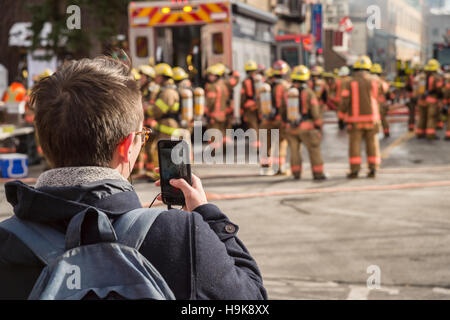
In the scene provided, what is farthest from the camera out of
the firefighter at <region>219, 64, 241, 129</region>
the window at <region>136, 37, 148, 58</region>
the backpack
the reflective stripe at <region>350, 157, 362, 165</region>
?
the window at <region>136, 37, 148, 58</region>


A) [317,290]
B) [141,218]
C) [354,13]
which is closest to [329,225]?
[317,290]

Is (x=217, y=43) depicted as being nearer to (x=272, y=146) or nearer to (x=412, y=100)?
(x=272, y=146)

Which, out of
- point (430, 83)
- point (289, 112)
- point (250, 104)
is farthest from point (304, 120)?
point (430, 83)

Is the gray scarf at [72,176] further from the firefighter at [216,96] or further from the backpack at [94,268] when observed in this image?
the firefighter at [216,96]

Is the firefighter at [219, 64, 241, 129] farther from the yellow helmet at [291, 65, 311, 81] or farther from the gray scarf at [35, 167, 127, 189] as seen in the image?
the gray scarf at [35, 167, 127, 189]

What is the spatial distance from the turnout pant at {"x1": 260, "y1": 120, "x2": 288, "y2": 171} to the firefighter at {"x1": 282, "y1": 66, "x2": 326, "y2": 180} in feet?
1.64

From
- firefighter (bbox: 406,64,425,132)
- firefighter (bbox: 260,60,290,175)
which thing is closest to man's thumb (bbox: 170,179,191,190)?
firefighter (bbox: 260,60,290,175)

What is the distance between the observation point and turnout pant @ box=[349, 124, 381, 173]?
1063 centimetres

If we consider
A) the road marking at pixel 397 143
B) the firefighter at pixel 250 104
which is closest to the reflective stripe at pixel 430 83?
the road marking at pixel 397 143

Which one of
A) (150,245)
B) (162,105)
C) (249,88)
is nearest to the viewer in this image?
(150,245)

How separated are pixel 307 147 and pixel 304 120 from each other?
42cm

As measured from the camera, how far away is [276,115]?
11633 millimetres

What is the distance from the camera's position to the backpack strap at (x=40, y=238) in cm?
143
